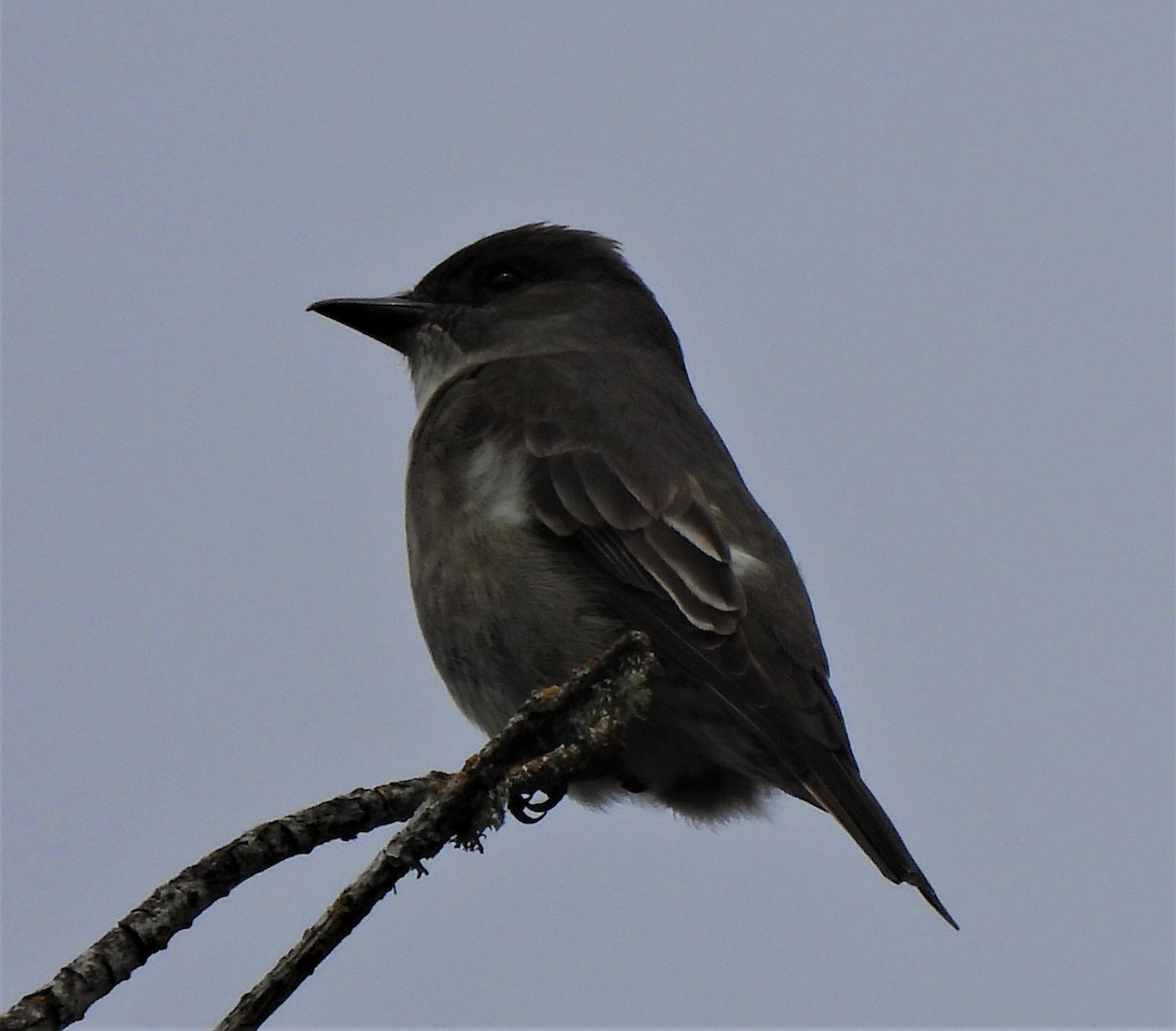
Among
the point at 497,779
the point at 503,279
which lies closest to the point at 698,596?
the point at 497,779

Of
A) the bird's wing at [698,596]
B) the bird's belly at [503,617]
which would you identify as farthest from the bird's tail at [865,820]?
the bird's belly at [503,617]

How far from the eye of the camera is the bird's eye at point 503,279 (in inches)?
348

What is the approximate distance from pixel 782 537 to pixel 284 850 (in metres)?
3.64

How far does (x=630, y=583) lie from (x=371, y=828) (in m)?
1.71

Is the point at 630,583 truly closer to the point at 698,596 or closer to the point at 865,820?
the point at 698,596

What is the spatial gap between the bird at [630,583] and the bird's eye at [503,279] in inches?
37.4

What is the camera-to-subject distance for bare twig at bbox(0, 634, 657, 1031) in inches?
135

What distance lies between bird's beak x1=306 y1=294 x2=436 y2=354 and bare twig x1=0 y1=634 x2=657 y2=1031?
414cm

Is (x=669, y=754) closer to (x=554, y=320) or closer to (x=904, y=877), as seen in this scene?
(x=904, y=877)

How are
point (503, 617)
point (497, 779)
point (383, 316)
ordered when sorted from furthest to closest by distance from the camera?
point (383, 316) → point (503, 617) → point (497, 779)

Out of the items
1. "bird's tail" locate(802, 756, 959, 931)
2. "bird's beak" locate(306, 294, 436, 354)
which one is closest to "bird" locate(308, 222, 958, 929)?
"bird's tail" locate(802, 756, 959, 931)

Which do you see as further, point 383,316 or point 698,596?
point 383,316

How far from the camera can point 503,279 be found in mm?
8867

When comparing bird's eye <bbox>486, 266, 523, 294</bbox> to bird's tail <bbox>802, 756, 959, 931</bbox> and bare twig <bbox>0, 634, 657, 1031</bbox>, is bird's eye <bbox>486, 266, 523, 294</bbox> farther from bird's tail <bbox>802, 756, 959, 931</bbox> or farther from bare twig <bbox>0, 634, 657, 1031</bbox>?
bare twig <bbox>0, 634, 657, 1031</bbox>
